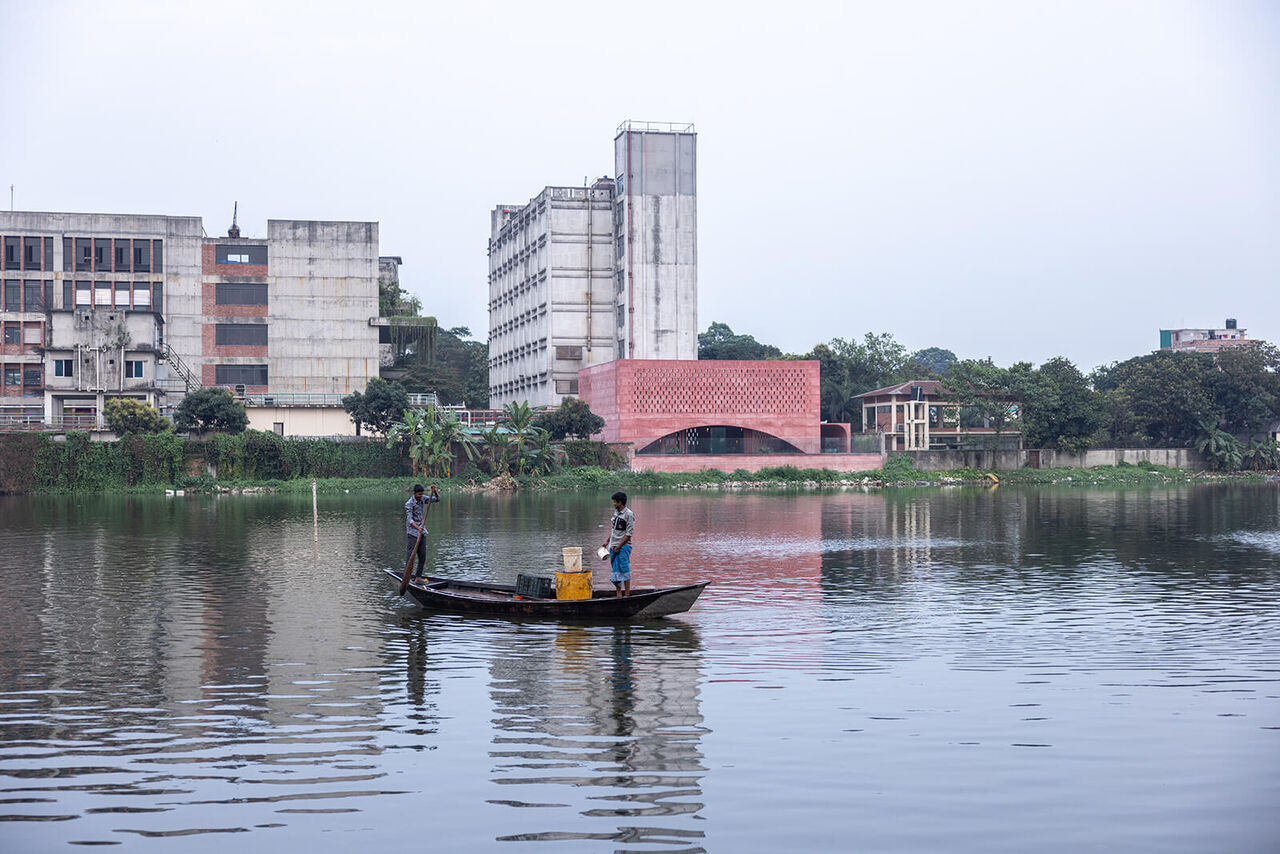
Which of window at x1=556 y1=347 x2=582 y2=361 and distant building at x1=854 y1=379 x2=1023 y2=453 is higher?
window at x1=556 y1=347 x2=582 y2=361

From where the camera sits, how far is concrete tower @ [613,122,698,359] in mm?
98375

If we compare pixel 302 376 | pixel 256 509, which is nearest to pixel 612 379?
pixel 302 376

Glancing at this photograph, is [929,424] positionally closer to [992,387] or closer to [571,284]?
[992,387]

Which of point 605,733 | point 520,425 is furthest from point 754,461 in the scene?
point 605,733

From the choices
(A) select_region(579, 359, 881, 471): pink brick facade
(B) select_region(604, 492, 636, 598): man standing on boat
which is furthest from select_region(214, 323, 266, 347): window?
(B) select_region(604, 492, 636, 598): man standing on boat

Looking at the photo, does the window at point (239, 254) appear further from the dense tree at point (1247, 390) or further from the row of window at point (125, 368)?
the dense tree at point (1247, 390)

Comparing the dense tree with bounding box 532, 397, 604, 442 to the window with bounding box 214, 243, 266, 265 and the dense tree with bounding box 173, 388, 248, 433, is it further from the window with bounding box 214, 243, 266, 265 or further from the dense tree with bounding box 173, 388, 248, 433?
the window with bounding box 214, 243, 266, 265

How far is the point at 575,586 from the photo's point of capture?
21.7m

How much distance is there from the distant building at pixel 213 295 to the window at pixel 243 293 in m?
0.07

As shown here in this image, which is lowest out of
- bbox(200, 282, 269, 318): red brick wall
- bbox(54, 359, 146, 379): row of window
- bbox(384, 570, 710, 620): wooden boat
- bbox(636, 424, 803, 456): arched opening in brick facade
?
bbox(384, 570, 710, 620): wooden boat

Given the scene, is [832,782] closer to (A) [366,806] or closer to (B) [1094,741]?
(B) [1094,741]

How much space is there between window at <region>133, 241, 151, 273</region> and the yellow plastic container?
8010 centimetres

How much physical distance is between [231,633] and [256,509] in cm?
4081

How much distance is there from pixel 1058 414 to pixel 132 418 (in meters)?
65.6
